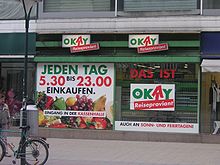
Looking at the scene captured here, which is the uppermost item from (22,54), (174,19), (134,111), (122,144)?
(174,19)

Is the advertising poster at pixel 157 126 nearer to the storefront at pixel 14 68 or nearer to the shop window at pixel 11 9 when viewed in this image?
the storefront at pixel 14 68

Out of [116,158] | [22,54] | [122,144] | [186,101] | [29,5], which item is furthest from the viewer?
[22,54]

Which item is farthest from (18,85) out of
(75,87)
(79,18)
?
(79,18)

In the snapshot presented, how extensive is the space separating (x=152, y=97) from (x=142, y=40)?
200cm

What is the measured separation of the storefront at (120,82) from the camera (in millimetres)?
15328

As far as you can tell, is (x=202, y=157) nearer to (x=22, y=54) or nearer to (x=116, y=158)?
(x=116, y=158)

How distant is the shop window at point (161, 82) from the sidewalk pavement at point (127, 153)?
113 centimetres

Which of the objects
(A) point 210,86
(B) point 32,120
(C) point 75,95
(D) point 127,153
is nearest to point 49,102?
(C) point 75,95

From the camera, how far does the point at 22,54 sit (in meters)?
16.4

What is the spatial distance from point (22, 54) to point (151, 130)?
17.7 ft

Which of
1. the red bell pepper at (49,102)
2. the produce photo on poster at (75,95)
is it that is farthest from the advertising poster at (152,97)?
the red bell pepper at (49,102)

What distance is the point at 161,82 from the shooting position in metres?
15.6

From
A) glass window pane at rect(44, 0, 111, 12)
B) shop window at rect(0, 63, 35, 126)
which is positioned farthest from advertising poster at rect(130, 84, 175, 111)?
shop window at rect(0, 63, 35, 126)

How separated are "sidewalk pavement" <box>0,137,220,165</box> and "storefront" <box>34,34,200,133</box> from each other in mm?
1048
